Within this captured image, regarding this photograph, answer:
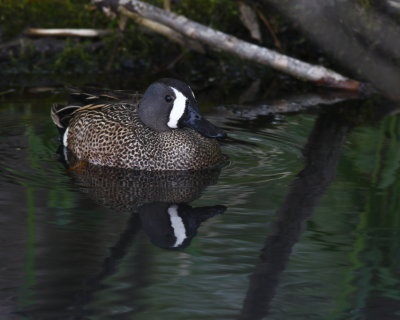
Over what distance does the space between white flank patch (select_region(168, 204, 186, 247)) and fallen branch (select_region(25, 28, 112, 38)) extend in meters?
4.52

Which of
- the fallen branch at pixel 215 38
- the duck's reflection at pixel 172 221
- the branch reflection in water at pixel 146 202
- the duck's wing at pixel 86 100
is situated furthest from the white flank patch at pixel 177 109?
the fallen branch at pixel 215 38

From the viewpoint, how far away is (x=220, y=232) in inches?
198

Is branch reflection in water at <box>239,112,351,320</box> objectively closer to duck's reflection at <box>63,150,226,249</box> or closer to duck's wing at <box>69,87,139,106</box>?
duck's reflection at <box>63,150,226,249</box>

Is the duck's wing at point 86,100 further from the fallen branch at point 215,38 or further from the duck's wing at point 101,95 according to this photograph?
the fallen branch at point 215,38

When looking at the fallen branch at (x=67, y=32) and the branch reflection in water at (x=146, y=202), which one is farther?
the fallen branch at (x=67, y=32)

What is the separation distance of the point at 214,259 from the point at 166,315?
0.79 metres

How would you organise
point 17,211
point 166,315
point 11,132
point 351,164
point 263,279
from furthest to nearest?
point 11,132 < point 351,164 < point 17,211 < point 263,279 < point 166,315

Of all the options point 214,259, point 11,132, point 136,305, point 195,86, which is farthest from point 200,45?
point 136,305

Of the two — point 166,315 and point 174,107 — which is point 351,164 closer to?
point 174,107

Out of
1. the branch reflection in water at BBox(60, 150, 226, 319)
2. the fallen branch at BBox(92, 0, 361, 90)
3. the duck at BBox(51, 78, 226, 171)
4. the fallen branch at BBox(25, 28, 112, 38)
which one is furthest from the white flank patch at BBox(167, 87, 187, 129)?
the fallen branch at BBox(25, 28, 112, 38)

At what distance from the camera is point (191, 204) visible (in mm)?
5578

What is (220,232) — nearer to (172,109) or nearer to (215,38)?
(172,109)

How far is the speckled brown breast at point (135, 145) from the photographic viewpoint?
6.48 metres

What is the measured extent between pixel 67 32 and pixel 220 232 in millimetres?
5111
